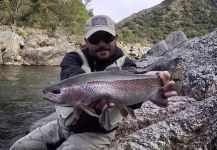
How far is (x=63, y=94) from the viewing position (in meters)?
3.93

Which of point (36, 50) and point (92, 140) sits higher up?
point (36, 50)

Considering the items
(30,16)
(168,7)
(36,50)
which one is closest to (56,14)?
(30,16)

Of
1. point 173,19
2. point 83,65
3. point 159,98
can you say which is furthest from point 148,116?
point 173,19

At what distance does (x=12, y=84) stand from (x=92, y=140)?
11.3m

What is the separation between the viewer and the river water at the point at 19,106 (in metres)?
8.83

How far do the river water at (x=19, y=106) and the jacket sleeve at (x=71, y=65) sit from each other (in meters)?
3.33

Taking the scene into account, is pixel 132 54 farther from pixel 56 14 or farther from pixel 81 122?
pixel 81 122

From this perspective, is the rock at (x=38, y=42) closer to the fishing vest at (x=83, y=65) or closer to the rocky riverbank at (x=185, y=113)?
the rocky riverbank at (x=185, y=113)

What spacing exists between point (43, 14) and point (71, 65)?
4031cm

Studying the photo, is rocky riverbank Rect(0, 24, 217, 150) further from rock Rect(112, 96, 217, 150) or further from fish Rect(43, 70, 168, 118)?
fish Rect(43, 70, 168, 118)

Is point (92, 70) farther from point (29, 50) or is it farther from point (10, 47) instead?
point (29, 50)

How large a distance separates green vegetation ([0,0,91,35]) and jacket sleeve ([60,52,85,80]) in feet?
115

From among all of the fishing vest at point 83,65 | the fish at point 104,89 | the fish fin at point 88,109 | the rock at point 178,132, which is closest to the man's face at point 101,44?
the fishing vest at point 83,65

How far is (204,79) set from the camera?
6.44m
